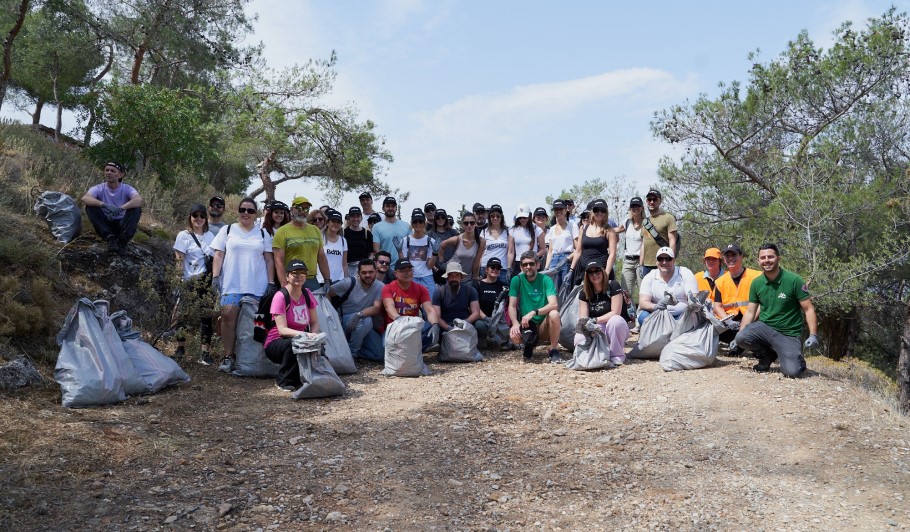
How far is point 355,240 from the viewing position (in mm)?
8430

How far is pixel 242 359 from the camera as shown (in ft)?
21.9

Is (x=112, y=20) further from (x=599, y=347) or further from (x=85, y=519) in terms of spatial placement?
(x=85, y=519)

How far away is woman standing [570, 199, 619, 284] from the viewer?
8.00 metres

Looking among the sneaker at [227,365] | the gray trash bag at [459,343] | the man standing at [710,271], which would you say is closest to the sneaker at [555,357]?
the gray trash bag at [459,343]

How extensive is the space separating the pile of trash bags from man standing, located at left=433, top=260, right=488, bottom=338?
315 cm

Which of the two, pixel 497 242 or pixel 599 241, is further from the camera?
pixel 497 242

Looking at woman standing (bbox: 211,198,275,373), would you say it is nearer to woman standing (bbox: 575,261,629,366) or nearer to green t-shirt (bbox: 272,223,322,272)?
green t-shirt (bbox: 272,223,322,272)

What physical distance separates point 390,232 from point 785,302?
445cm

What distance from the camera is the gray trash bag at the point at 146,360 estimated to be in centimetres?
573

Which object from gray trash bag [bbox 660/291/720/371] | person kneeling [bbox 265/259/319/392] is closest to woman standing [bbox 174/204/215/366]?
person kneeling [bbox 265/259/319/392]

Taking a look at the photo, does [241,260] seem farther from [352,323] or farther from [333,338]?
[352,323]

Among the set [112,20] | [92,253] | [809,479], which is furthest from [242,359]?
[112,20]

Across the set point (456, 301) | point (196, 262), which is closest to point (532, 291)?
point (456, 301)

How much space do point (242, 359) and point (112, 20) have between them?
46.8ft
